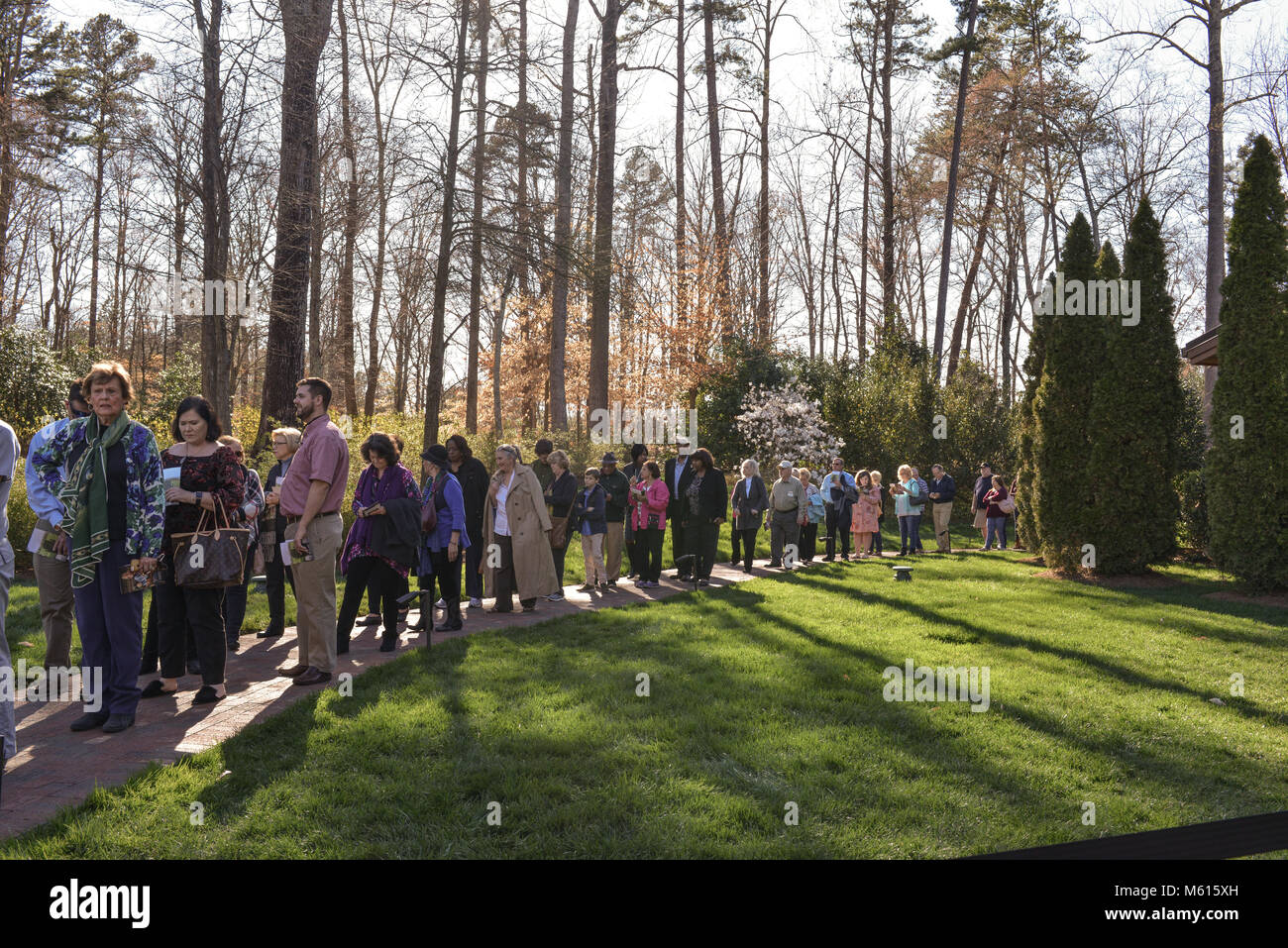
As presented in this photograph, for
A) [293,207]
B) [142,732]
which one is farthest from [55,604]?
[293,207]

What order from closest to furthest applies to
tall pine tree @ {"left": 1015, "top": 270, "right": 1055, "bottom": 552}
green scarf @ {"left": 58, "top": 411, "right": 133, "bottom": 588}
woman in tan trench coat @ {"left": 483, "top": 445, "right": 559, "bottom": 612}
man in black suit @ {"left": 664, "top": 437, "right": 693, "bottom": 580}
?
1. green scarf @ {"left": 58, "top": 411, "right": 133, "bottom": 588}
2. woman in tan trench coat @ {"left": 483, "top": 445, "right": 559, "bottom": 612}
3. man in black suit @ {"left": 664, "top": 437, "right": 693, "bottom": 580}
4. tall pine tree @ {"left": 1015, "top": 270, "right": 1055, "bottom": 552}

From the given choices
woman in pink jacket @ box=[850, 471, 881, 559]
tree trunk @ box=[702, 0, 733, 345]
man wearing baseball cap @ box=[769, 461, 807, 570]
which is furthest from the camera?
tree trunk @ box=[702, 0, 733, 345]

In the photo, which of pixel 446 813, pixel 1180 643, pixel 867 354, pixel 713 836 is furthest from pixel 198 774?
pixel 867 354

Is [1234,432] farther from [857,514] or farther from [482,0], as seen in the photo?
[482,0]

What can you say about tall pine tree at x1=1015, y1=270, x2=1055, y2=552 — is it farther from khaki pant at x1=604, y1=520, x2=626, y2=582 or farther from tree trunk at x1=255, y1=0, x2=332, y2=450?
tree trunk at x1=255, y1=0, x2=332, y2=450

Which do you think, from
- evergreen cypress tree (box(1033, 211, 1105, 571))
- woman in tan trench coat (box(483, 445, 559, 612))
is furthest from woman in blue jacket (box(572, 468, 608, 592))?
evergreen cypress tree (box(1033, 211, 1105, 571))

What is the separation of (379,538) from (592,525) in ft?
15.1

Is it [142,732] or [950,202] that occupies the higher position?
[950,202]

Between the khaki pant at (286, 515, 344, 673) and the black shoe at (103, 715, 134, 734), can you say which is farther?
the khaki pant at (286, 515, 344, 673)

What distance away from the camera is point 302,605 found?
671 cm

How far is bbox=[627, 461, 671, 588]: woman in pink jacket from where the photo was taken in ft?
40.6

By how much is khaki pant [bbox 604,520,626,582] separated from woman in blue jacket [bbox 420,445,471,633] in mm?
3706

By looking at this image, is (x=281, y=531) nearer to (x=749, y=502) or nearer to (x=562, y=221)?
(x=749, y=502)

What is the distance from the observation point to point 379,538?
24.9 feet
